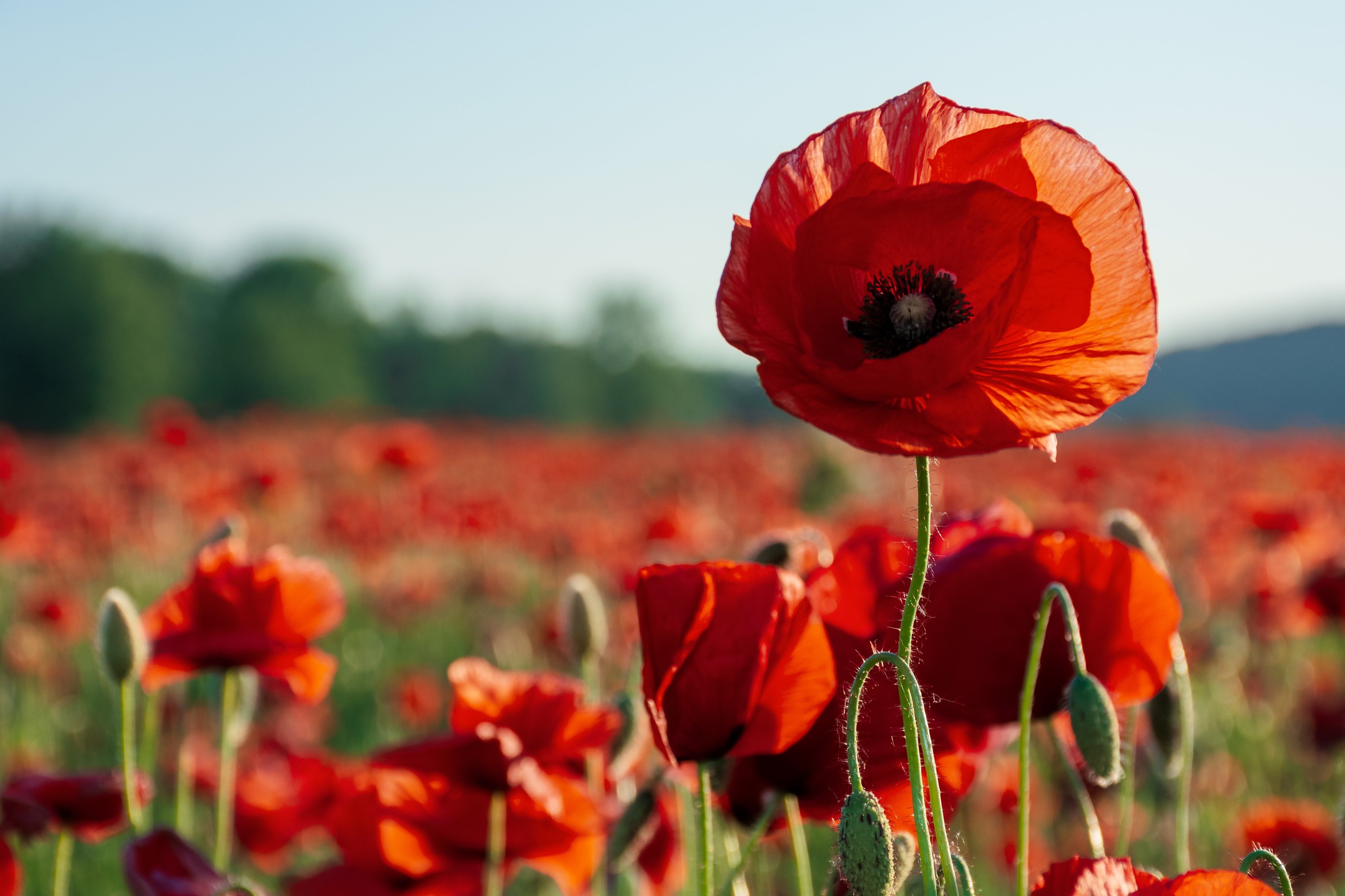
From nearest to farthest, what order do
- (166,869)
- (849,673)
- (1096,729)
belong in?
(1096,729) → (849,673) → (166,869)

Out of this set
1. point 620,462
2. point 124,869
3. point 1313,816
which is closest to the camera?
point 124,869

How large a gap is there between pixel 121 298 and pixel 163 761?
33.6 m

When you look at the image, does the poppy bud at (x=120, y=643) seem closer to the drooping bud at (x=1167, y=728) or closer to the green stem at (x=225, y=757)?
the green stem at (x=225, y=757)

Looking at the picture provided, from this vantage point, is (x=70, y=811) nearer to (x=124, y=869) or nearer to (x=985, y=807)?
(x=124, y=869)

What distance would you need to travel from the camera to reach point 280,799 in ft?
6.35

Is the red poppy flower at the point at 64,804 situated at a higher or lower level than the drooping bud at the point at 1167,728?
lower

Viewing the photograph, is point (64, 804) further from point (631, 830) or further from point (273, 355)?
point (273, 355)

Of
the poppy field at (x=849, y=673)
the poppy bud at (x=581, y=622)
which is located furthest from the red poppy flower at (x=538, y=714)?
the poppy bud at (x=581, y=622)

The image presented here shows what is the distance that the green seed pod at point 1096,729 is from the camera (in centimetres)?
72

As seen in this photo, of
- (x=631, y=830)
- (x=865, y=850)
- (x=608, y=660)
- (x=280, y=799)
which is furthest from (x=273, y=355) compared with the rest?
(x=865, y=850)

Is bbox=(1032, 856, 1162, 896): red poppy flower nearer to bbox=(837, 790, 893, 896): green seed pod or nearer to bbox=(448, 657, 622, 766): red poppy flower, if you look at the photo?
bbox=(837, 790, 893, 896): green seed pod

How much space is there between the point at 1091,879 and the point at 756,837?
0.72ft

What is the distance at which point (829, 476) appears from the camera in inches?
268

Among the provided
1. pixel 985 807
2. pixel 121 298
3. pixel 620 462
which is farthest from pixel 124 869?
pixel 121 298
